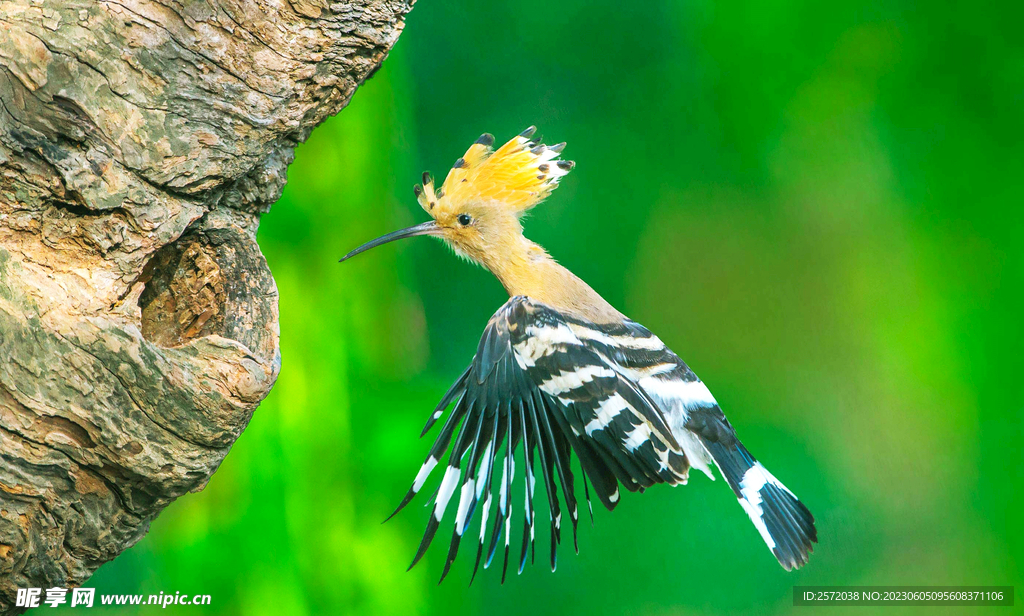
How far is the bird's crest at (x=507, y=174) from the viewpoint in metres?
1.25

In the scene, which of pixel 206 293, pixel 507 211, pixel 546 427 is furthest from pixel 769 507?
pixel 206 293

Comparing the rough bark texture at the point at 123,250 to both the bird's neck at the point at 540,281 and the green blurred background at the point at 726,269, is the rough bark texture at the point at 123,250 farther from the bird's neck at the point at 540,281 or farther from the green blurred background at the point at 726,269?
the green blurred background at the point at 726,269

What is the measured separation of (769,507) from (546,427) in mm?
403

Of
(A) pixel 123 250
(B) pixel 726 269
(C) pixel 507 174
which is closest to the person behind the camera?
(A) pixel 123 250

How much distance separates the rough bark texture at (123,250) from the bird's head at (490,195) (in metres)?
0.34

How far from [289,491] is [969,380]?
1.48 meters

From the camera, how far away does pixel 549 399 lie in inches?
45.3

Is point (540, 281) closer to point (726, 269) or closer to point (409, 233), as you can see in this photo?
point (409, 233)

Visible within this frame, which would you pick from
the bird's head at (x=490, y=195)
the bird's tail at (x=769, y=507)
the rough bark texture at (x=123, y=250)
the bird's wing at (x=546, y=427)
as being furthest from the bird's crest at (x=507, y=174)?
the bird's tail at (x=769, y=507)

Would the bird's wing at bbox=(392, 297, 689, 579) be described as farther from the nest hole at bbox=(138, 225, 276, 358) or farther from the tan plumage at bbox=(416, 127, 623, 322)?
the nest hole at bbox=(138, 225, 276, 358)

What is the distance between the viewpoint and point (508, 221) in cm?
130

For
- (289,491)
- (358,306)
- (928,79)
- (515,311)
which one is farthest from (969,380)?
(289,491)

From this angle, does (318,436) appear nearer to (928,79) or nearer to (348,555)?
(348,555)

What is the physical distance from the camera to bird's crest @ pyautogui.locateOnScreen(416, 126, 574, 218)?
1249 mm
